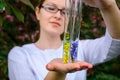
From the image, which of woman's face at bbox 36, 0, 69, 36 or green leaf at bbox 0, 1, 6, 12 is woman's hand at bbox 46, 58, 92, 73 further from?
green leaf at bbox 0, 1, 6, 12

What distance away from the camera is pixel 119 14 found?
5.42 ft

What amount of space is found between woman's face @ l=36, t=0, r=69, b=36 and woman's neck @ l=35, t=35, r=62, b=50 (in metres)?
0.03

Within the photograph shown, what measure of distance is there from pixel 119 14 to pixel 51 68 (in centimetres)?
35

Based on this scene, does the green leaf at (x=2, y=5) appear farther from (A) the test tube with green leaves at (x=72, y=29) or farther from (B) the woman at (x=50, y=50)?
(A) the test tube with green leaves at (x=72, y=29)

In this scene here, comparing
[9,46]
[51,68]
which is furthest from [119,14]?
[9,46]

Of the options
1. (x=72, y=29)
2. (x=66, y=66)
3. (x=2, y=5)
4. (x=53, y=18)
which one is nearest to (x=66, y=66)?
(x=66, y=66)

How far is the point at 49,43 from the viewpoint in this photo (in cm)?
201

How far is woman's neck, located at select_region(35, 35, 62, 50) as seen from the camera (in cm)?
200

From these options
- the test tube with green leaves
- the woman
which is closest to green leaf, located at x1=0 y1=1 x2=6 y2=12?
the woman

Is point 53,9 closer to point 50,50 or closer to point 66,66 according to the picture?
point 50,50

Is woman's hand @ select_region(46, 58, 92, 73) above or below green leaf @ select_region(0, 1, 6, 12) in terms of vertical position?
below

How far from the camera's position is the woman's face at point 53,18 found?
1.93m

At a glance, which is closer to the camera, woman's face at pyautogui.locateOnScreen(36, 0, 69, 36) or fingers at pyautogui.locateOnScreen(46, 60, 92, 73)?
fingers at pyautogui.locateOnScreen(46, 60, 92, 73)

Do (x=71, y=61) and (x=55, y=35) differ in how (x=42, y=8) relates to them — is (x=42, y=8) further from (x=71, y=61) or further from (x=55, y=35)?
(x=71, y=61)
